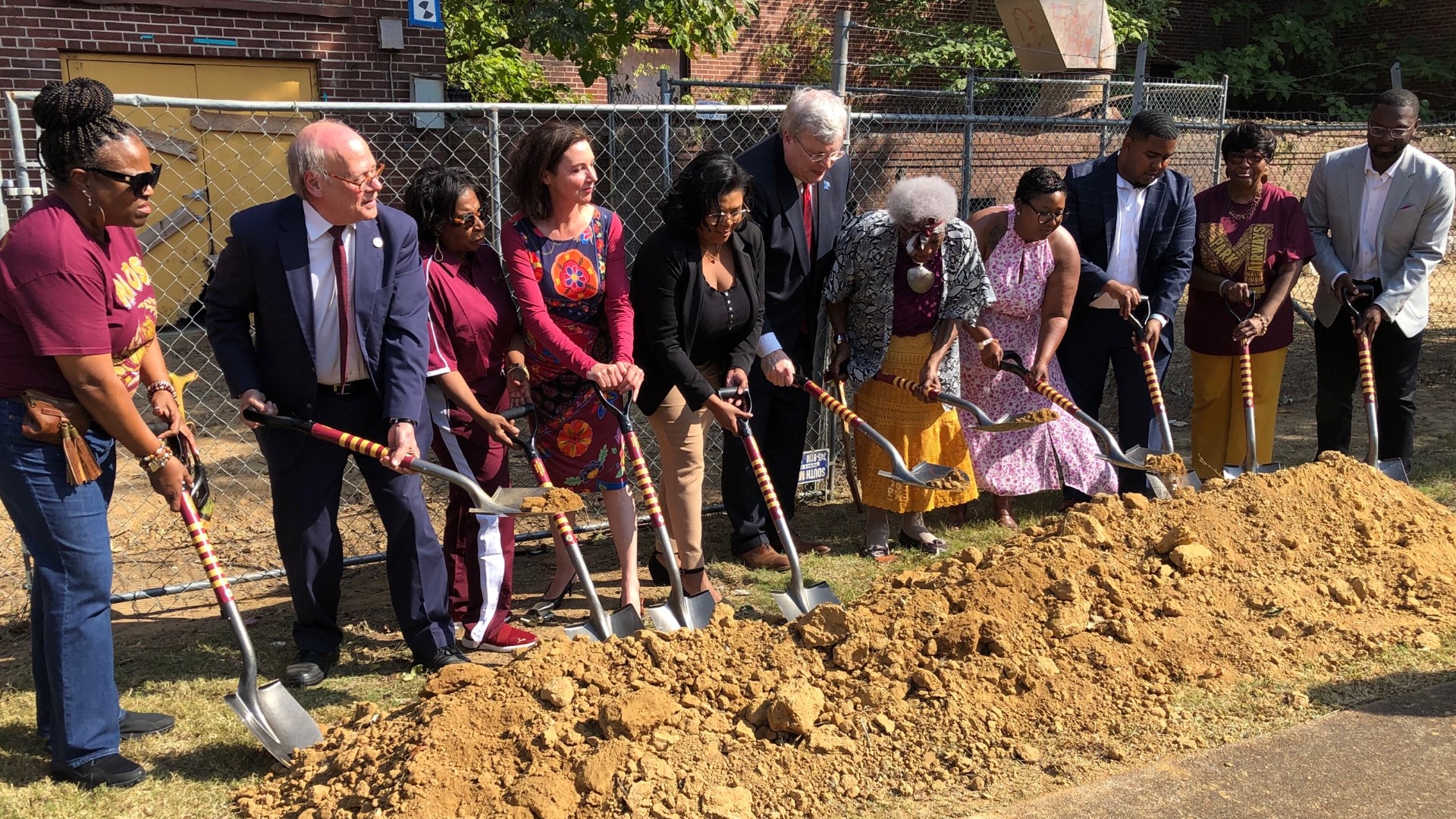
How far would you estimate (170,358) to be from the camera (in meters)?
8.64

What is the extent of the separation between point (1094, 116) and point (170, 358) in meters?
10.7

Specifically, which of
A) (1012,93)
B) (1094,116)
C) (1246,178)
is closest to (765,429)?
(1246,178)

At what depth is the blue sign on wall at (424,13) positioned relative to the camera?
1102 cm

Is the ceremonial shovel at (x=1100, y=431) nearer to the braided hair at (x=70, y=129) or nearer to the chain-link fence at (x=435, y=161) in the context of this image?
the chain-link fence at (x=435, y=161)

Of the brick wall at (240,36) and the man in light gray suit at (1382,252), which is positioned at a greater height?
the brick wall at (240,36)

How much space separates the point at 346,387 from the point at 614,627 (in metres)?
1.24

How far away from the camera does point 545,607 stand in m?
5.04

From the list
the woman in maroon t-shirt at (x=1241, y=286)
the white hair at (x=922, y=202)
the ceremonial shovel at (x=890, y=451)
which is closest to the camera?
the ceremonial shovel at (x=890, y=451)

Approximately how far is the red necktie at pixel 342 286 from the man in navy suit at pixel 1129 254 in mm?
3511

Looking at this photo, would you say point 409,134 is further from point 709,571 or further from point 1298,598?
point 1298,598

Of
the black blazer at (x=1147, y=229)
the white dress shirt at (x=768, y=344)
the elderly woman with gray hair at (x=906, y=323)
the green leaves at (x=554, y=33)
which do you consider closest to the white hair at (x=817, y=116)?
the white dress shirt at (x=768, y=344)

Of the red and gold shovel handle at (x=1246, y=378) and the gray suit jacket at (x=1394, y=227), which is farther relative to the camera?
the gray suit jacket at (x=1394, y=227)

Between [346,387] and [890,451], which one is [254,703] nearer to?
[346,387]

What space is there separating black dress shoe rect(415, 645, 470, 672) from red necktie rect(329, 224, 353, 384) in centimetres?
114
